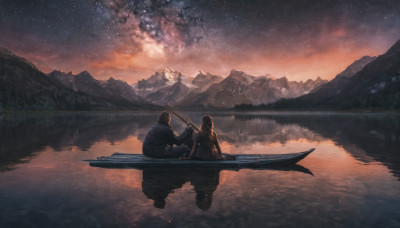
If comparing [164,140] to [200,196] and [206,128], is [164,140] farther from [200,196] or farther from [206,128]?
[200,196]

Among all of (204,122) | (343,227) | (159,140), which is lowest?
(343,227)

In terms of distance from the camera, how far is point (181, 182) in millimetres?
12852

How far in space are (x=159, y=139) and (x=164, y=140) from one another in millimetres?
301

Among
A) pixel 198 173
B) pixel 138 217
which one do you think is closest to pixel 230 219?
pixel 138 217

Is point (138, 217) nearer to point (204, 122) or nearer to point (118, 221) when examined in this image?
point (118, 221)

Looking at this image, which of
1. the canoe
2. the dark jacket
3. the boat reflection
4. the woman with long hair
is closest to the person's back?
the woman with long hair

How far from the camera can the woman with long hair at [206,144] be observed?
1427 cm

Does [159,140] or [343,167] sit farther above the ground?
[159,140]

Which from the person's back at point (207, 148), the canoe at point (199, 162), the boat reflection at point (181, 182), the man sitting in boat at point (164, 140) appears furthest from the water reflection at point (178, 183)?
the man sitting in boat at point (164, 140)

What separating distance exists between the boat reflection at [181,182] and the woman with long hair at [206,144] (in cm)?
88

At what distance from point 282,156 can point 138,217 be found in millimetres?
10851

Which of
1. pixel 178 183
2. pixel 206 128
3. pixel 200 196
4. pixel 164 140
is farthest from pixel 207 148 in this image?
pixel 200 196

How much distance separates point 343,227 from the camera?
788 cm

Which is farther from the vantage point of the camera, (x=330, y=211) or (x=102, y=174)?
(x=102, y=174)
